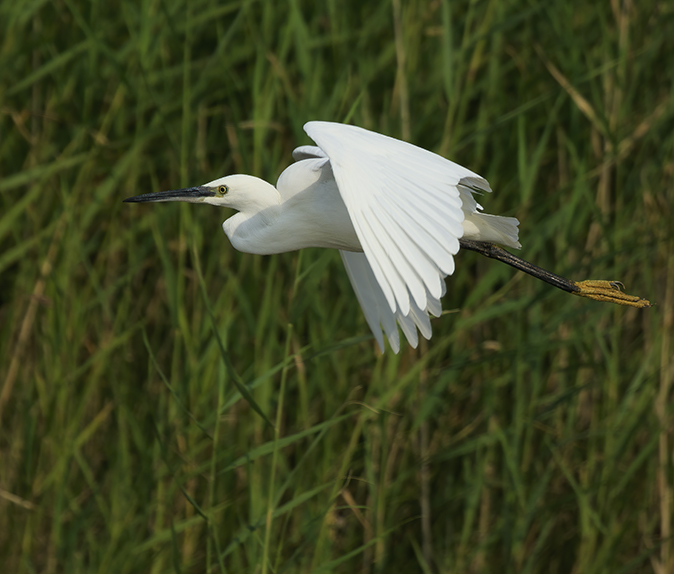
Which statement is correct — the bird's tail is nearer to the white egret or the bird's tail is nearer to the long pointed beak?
the white egret

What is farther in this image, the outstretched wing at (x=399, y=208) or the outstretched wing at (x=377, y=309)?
the outstretched wing at (x=377, y=309)

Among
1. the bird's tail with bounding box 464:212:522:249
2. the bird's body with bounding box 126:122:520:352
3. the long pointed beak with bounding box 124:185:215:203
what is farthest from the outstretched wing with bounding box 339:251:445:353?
the long pointed beak with bounding box 124:185:215:203

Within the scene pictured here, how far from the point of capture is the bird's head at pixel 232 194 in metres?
1.78

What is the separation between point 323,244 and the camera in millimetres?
1764

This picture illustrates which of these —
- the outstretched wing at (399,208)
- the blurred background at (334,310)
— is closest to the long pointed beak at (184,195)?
the blurred background at (334,310)

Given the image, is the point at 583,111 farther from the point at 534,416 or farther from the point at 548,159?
the point at 534,416

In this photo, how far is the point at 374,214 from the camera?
4.36 feet

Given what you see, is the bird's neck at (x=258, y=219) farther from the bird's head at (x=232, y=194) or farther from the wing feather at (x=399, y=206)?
the wing feather at (x=399, y=206)

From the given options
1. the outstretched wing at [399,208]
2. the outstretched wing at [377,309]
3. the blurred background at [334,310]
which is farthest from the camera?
the blurred background at [334,310]

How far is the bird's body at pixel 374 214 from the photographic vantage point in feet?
4.19

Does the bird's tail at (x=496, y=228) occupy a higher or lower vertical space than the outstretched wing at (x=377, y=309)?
higher

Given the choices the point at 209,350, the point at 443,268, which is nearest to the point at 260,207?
the point at 209,350

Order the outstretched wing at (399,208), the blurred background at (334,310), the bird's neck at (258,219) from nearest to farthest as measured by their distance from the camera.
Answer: the outstretched wing at (399,208) → the bird's neck at (258,219) → the blurred background at (334,310)

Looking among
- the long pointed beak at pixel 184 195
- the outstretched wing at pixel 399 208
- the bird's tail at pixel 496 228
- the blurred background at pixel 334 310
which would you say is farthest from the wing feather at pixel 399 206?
the blurred background at pixel 334 310
